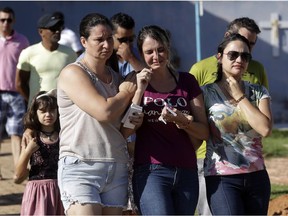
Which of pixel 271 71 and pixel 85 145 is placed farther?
pixel 271 71

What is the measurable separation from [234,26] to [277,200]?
2481mm

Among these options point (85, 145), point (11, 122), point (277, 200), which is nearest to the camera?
point (85, 145)

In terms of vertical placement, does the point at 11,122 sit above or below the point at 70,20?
below

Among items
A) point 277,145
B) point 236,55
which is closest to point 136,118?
point 236,55

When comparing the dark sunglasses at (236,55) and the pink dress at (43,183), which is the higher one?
the dark sunglasses at (236,55)

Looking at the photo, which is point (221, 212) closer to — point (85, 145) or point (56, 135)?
point (85, 145)

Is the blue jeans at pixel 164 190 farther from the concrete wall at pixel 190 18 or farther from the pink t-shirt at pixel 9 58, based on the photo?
the concrete wall at pixel 190 18

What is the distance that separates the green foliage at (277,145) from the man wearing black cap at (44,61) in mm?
4793

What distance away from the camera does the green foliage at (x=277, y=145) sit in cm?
1400

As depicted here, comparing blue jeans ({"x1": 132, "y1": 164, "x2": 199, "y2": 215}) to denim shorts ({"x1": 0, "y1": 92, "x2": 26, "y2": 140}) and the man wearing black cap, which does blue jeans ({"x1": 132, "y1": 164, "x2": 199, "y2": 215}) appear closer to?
the man wearing black cap

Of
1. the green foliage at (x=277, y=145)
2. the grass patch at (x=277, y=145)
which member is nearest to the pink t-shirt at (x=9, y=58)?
the grass patch at (x=277, y=145)

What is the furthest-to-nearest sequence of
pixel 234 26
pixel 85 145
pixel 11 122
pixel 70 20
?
pixel 70 20
pixel 11 122
pixel 234 26
pixel 85 145

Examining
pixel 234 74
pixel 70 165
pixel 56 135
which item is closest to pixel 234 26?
pixel 234 74

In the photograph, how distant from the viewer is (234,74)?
18.8 ft
